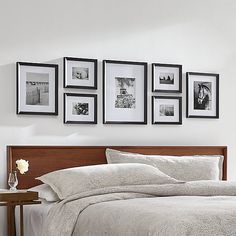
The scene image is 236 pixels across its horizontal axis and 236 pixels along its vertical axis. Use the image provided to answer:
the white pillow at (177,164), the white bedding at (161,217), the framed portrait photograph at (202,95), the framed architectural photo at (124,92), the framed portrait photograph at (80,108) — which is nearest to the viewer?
the white bedding at (161,217)

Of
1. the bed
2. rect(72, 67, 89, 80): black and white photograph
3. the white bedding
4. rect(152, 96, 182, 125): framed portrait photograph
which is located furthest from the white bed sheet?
rect(152, 96, 182, 125): framed portrait photograph

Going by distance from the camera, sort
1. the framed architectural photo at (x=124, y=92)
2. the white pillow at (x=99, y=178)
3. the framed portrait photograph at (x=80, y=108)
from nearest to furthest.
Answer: the white pillow at (x=99, y=178) < the framed portrait photograph at (x=80, y=108) < the framed architectural photo at (x=124, y=92)

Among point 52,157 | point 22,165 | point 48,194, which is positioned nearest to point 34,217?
point 48,194

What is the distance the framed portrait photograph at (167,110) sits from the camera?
18.1ft

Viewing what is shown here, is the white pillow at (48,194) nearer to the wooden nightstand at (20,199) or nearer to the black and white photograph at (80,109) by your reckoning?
the wooden nightstand at (20,199)

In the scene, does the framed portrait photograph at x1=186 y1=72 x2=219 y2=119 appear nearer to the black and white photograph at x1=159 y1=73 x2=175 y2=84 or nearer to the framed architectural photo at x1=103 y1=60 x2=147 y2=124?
the black and white photograph at x1=159 y1=73 x2=175 y2=84

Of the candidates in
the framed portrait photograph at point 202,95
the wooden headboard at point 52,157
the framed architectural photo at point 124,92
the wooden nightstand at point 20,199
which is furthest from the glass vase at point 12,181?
the framed portrait photograph at point 202,95

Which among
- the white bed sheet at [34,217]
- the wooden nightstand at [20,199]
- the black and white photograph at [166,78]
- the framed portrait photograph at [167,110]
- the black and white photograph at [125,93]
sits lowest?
the white bed sheet at [34,217]

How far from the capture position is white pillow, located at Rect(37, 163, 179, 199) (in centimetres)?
441

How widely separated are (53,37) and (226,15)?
1679mm

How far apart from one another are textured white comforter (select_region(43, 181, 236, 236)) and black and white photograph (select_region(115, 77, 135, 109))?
3.76 feet

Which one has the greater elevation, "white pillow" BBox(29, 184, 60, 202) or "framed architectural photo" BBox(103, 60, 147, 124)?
"framed architectural photo" BBox(103, 60, 147, 124)

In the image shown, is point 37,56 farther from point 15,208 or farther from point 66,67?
point 15,208

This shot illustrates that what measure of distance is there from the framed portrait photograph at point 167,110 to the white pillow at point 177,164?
439 mm
